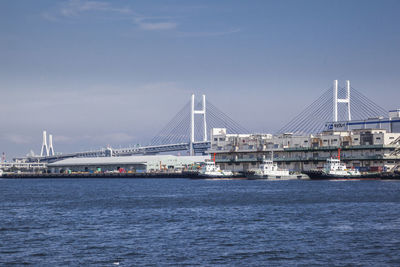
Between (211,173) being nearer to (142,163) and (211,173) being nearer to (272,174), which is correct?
(272,174)

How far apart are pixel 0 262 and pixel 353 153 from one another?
89.7 m

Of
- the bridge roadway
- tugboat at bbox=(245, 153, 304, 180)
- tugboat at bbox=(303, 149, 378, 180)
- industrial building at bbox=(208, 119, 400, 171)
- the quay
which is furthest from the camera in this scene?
the bridge roadway

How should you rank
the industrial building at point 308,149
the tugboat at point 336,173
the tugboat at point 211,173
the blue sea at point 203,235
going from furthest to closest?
the tugboat at point 211,173
the industrial building at point 308,149
the tugboat at point 336,173
the blue sea at point 203,235

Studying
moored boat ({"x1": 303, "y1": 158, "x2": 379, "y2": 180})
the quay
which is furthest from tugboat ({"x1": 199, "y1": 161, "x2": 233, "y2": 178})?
moored boat ({"x1": 303, "y1": 158, "x2": 379, "y2": 180})

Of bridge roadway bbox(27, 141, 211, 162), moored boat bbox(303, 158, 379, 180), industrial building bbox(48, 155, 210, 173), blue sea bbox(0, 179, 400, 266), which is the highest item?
bridge roadway bbox(27, 141, 211, 162)

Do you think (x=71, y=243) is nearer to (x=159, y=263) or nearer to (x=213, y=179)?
(x=159, y=263)

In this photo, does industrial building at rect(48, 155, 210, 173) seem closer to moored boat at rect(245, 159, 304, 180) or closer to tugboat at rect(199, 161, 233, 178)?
tugboat at rect(199, 161, 233, 178)

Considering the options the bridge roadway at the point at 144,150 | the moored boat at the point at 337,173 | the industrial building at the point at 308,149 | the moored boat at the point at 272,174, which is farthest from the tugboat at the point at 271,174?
the bridge roadway at the point at 144,150

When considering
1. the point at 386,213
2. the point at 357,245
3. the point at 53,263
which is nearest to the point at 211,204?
the point at 386,213

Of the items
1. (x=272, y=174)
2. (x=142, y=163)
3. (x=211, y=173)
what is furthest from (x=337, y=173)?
(x=142, y=163)

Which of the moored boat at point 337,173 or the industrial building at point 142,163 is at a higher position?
the industrial building at point 142,163

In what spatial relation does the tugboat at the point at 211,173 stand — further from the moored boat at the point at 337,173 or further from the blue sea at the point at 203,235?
the blue sea at the point at 203,235

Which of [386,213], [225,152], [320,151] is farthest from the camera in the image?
[225,152]

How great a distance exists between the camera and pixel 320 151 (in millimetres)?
110500
